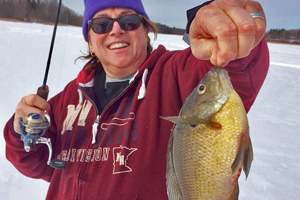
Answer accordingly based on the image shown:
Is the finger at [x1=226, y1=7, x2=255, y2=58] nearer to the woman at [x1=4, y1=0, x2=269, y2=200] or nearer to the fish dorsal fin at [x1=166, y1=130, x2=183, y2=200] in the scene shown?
the woman at [x1=4, y1=0, x2=269, y2=200]

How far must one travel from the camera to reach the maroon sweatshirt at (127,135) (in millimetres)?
1604

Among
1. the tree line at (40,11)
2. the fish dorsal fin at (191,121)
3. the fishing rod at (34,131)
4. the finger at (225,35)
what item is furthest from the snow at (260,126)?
the finger at (225,35)

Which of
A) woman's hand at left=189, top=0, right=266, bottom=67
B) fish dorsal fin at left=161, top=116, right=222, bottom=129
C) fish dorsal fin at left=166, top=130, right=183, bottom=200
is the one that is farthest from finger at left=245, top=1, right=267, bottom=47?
fish dorsal fin at left=166, top=130, right=183, bottom=200

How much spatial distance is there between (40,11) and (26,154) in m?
1.21

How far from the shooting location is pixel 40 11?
7.71 ft

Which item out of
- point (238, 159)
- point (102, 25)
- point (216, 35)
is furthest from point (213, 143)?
point (102, 25)

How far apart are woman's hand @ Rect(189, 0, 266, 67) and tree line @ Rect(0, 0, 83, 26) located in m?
1.64

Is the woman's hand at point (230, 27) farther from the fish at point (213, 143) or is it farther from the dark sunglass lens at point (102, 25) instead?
the dark sunglass lens at point (102, 25)

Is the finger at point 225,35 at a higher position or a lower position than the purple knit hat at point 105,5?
lower

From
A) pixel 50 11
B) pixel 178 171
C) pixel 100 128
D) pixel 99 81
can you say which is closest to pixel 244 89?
pixel 178 171

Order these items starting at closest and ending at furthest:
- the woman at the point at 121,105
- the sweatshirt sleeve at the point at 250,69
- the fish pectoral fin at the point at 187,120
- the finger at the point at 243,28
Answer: the finger at the point at 243,28 → the fish pectoral fin at the point at 187,120 → the sweatshirt sleeve at the point at 250,69 → the woman at the point at 121,105

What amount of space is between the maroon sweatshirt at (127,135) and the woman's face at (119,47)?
221 millimetres

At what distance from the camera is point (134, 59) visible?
2.15 metres

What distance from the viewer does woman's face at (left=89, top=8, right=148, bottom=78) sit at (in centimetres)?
210
